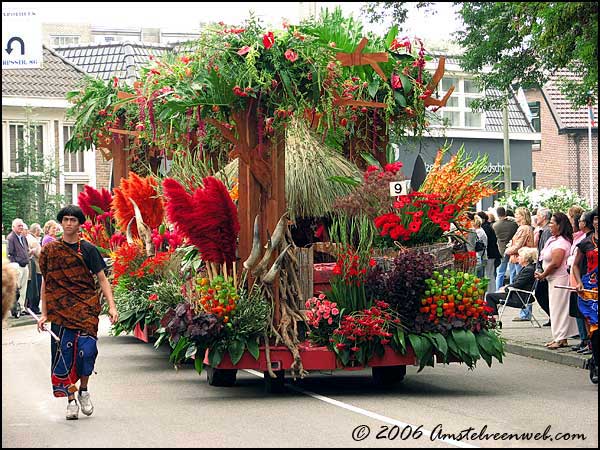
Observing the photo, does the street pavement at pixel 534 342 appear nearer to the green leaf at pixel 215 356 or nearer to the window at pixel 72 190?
the green leaf at pixel 215 356

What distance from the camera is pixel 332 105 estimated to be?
12.3m

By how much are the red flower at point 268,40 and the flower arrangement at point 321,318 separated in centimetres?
250

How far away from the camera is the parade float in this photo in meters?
11.4

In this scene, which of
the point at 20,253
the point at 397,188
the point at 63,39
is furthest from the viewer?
the point at 63,39

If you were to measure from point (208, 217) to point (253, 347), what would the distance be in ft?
4.67

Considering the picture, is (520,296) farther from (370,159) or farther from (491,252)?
(370,159)

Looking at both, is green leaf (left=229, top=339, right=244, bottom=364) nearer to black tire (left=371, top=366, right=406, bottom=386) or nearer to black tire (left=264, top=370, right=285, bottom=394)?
black tire (left=264, top=370, right=285, bottom=394)

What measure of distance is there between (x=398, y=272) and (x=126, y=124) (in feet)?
27.0

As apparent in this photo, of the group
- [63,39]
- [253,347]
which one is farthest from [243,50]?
[63,39]

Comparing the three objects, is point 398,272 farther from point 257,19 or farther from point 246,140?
point 257,19

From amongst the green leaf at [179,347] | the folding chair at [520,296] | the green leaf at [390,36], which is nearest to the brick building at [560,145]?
the folding chair at [520,296]

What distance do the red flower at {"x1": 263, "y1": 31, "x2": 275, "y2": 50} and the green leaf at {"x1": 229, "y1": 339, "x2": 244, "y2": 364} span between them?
9.42ft

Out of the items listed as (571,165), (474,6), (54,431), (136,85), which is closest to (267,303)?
(54,431)

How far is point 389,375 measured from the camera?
12555mm
